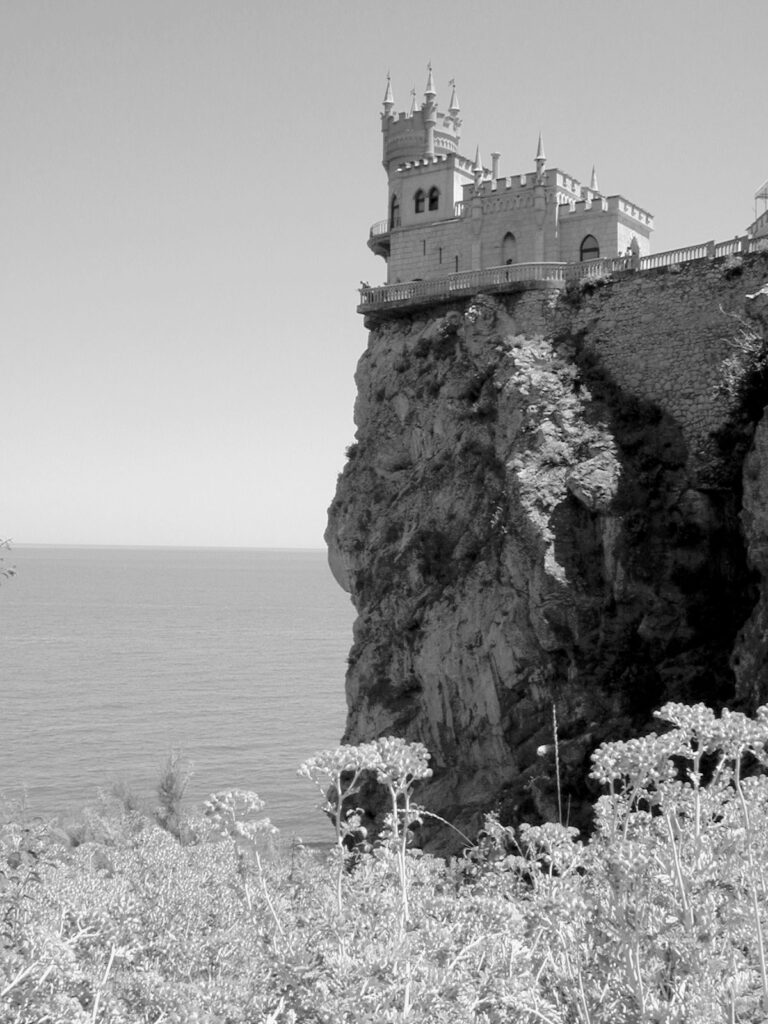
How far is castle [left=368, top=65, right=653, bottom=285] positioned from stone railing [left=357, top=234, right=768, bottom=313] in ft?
3.29

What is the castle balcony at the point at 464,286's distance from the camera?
29391mm

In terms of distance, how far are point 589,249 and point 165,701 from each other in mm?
39976

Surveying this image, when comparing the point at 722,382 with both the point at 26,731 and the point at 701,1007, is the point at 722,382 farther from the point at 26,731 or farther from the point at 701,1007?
the point at 26,731

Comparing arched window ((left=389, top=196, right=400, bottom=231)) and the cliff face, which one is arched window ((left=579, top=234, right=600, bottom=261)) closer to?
the cliff face

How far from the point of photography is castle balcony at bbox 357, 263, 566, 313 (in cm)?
2939

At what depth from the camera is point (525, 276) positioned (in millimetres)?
29531

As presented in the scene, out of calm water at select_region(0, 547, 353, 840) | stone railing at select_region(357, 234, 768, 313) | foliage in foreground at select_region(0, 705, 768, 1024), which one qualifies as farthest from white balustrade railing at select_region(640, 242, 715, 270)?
foliage in foreground at select_region(0, 705, 768, 1024)

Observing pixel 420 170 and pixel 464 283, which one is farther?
pixel 420 170

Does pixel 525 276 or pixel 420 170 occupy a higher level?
pixel 420 170

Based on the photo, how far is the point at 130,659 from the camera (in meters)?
78.1

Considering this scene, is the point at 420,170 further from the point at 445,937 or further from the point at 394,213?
the point at 445,937

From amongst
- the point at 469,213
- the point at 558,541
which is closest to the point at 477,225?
the point at 469,213

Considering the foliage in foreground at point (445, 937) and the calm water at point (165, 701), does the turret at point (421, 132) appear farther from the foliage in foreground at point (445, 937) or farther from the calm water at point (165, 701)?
the foliage in foreground at point (445, 937)

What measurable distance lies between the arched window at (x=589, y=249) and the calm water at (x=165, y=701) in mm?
19322
